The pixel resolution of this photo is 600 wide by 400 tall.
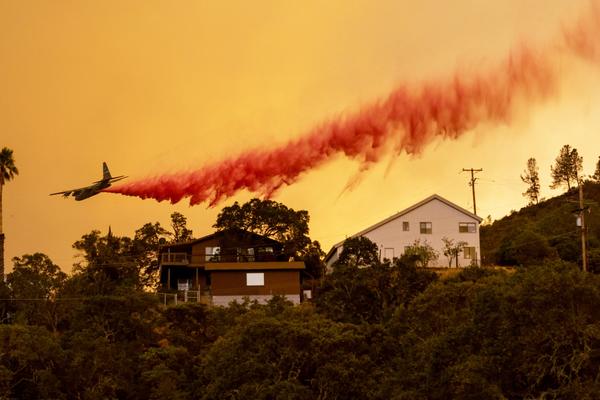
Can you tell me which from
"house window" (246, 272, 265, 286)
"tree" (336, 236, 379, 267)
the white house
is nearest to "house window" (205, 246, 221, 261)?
"house window" (246, 272, 265, 286)

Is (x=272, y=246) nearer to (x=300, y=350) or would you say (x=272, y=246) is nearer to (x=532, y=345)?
(x=300, y=350)

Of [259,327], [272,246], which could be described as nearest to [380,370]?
[259,327]

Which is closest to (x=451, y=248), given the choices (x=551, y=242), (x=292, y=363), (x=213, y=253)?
(x=551, y=242)

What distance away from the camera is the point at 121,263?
2594 inches

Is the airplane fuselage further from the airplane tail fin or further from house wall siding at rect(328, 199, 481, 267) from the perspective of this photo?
house wall siding at rect(328, 199, 481, 267)

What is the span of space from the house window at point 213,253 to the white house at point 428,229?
9.37 metres

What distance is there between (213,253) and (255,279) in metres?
5.23

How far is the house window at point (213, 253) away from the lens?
6925 centimetres

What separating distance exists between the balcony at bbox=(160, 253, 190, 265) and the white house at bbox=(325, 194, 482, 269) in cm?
1184

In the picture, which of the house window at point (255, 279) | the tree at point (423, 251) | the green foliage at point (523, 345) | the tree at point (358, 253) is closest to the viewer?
the green foliage at point (523, 345)

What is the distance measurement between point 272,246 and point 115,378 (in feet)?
86.1

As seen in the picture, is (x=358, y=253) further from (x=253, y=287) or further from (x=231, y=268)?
(x=231, y=268)

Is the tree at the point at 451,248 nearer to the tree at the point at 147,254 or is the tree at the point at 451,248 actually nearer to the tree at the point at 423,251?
the tree at the point at 423,251

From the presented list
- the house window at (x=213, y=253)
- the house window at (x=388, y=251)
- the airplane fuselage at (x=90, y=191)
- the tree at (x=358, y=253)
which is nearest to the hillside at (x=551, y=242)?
the house window at (x=388, y=251)
